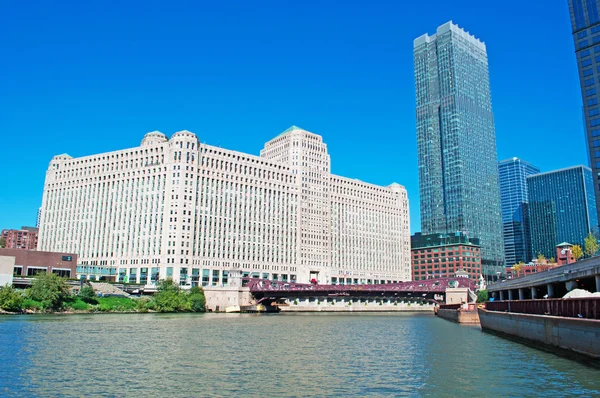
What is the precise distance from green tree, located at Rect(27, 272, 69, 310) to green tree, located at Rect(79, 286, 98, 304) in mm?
9787

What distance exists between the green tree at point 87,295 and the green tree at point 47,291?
979 centimetres

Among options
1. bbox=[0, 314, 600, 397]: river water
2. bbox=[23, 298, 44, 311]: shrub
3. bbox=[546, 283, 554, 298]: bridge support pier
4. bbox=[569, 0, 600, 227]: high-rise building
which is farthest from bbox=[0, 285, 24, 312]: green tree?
bbox=[569, 0, 600, 227]: high-rise building

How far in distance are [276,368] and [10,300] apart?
385 feet

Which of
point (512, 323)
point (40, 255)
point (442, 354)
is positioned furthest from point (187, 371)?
point (40, 255)

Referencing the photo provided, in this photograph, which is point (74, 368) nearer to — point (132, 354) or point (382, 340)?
point (132, 354)

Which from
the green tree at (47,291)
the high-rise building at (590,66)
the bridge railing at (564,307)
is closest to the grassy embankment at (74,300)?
the green tree at (47,291)

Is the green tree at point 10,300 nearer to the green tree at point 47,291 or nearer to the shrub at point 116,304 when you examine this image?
the green tree at point 47,291

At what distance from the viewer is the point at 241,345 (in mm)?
76875

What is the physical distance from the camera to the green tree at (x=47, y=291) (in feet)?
511

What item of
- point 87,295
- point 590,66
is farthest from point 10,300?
point 590,66

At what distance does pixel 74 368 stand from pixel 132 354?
39.0 feet

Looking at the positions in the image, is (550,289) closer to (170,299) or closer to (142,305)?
(170,299)

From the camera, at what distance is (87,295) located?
173 m

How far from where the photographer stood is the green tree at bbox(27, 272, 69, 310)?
156 metres
